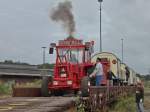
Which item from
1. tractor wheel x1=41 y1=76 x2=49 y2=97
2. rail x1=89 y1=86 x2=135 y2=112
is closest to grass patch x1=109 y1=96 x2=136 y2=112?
rail x1=89 y1=86 x2=135 y2=112

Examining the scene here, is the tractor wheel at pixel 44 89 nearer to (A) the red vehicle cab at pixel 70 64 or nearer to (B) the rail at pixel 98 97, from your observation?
(A) the red vehicle cab at pixel 70 64

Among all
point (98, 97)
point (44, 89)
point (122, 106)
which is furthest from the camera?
point (44, 89)

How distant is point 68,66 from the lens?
28.2 m

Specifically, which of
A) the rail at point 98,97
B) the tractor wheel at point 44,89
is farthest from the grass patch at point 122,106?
the tractor wheel at point 44,89

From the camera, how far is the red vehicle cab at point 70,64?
91.2ft

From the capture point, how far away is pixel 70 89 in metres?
27.8

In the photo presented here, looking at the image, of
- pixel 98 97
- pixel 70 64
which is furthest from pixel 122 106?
pixel 98 97

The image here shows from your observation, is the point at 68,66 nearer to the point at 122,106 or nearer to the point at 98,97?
the point at 122,106

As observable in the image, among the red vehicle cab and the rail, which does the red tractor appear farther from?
the rail

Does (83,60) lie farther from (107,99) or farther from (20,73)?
(20,73)

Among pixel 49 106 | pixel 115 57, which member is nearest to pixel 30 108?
pixel 49 106

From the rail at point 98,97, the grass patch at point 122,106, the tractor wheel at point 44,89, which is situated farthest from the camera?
the tractor wheel at point 44,89

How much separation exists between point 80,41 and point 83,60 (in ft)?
3.97

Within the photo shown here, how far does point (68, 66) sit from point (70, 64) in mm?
155
